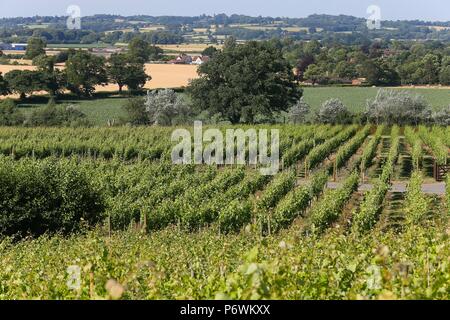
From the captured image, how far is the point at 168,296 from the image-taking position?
256 inches

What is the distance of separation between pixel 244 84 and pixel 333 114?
23.4ft

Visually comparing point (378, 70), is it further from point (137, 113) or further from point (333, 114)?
point (137, 113)

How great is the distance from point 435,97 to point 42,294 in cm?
6509

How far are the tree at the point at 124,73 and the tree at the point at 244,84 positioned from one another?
2096cm

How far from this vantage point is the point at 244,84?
4241 cm

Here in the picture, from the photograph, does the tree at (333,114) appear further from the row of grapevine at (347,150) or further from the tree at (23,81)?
the tree at (23,81)

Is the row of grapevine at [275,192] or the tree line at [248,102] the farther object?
the tree line at [248,102]

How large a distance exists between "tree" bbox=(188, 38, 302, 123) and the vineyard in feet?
20.0

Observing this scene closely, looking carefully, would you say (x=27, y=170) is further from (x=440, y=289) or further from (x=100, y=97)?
(x=100, y=97)

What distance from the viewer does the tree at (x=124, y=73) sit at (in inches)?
2524

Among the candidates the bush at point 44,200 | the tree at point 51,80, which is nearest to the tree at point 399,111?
the tree at point 51,80

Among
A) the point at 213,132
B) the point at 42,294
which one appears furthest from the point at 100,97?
the point at 42,294

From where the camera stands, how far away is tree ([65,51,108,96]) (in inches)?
2391

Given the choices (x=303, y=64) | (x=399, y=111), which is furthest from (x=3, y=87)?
(x=303, y=64)
